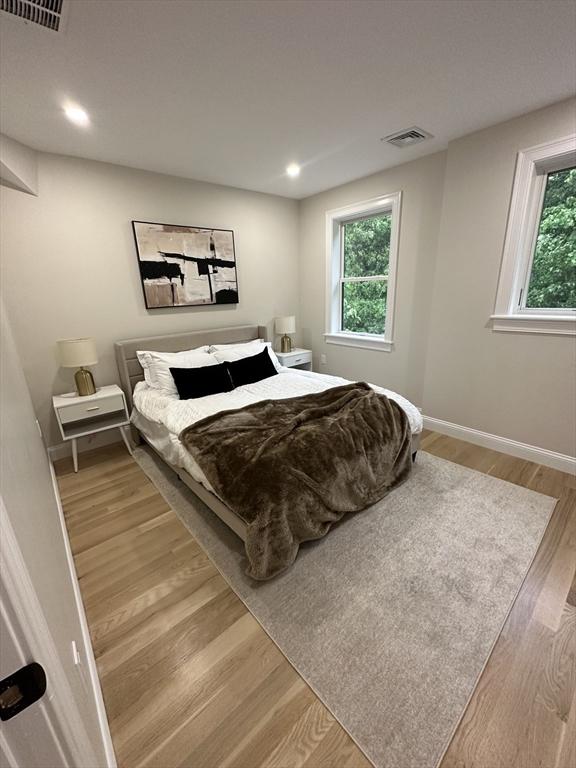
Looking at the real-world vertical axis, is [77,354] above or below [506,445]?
above

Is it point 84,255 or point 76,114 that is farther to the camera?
point 84,255

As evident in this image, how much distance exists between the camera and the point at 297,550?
173 cm

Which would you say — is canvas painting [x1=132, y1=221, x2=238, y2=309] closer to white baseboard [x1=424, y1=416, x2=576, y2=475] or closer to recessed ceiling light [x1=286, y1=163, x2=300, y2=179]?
recessed ceiling light [x1=286, y1=163, x2=300, y2=179]

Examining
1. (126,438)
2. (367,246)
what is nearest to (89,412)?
(126,438)

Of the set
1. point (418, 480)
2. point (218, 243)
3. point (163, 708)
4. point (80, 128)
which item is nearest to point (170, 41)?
point (80, 128)

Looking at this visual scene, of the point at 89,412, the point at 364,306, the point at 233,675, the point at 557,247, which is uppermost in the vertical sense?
the point at 557,247

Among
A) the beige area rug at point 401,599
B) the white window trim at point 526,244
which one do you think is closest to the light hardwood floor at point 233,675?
the beige area rug at point 401,599

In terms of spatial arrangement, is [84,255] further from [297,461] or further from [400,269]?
[400,269]

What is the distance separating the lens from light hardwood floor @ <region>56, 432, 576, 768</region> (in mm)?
1054

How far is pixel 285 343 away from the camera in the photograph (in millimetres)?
4137

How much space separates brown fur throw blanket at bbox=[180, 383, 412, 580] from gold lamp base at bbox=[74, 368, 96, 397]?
1.30 metres

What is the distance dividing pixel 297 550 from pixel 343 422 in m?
0.81

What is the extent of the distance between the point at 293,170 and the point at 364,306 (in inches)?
64.8

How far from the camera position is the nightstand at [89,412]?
8.41 ft
